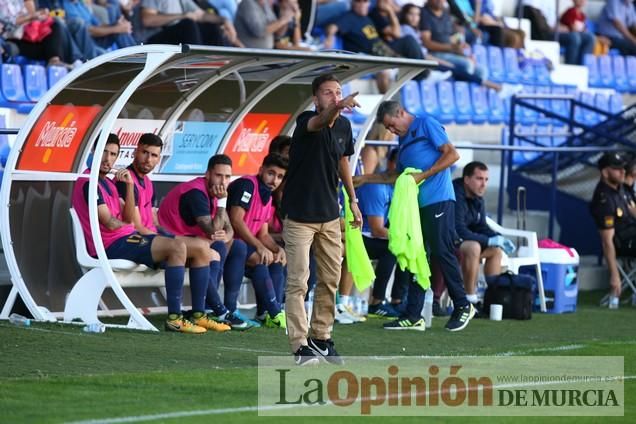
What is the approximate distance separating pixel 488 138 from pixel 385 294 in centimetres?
793

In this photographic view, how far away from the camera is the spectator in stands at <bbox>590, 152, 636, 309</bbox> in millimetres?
14867

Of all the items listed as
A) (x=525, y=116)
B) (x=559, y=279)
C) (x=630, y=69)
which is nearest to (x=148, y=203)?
(x=559, y=279)

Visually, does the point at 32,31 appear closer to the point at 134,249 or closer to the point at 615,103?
the point at 134,249

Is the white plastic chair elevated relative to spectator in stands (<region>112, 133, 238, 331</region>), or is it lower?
lower

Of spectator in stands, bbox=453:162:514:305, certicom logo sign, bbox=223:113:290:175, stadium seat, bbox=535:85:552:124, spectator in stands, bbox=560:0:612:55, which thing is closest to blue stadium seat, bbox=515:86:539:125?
stadium seat, bbox=535:85:552:124

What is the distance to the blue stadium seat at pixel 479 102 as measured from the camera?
20.4 meters

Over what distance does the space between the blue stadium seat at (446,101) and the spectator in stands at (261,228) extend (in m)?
8.43

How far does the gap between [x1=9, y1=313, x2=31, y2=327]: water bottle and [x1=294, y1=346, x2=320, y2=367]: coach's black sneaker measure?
2790mm

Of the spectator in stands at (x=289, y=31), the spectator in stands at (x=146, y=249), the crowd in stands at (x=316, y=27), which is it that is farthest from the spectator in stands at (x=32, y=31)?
the spectator in stands at (x=146, y=249)

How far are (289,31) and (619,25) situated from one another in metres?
9.02

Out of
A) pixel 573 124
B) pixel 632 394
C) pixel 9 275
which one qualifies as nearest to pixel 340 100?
pixel 632 394

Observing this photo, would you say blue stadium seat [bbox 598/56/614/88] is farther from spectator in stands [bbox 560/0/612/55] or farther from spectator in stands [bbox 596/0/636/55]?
spectator in stands [bbox 596/0/636/55]

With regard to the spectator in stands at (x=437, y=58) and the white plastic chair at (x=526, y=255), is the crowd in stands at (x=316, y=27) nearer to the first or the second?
the spectator in stands at (x=437, y=58)

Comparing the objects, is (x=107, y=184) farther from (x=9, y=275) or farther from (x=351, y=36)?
(x=351, y=36)
